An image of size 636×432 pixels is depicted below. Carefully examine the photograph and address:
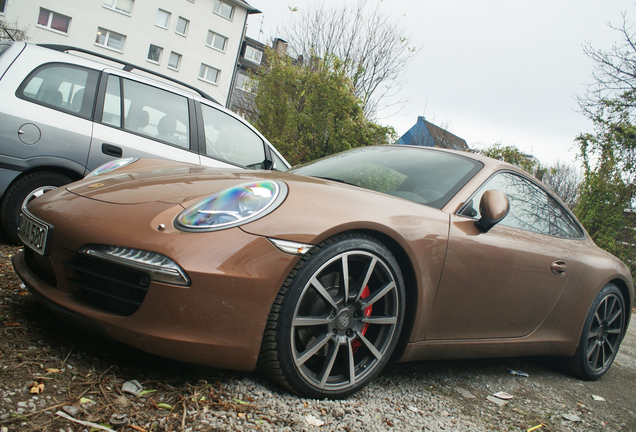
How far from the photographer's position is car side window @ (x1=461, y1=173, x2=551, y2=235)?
3.05 m


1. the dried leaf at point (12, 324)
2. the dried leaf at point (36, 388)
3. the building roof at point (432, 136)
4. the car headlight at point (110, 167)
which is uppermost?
the building roof at point (432, 136)

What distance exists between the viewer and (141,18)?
32688 millimetres

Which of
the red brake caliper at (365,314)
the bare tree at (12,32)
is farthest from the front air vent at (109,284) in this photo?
the bare tree at (12,32)

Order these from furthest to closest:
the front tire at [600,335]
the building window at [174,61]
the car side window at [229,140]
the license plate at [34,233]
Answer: the building window at [174,61] → the car side window at [229,140] → the front tire at [600,335] → the license plate at [34,233]

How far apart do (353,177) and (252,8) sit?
37548mm

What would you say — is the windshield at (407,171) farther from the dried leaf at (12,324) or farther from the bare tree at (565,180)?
the bare tree at (565,180)

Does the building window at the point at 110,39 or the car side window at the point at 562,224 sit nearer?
the car side window at the point at 562,224

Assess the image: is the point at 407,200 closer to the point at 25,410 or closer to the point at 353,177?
the point at 353,177

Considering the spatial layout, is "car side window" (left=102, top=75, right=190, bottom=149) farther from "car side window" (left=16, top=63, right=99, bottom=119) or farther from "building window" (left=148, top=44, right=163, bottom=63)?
"building window" (left=148, top=44, right=163, bottom=63)

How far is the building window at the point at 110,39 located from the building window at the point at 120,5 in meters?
1.44

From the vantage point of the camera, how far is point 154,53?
111ft

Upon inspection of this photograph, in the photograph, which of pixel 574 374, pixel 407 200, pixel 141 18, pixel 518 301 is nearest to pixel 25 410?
pixel 407 200

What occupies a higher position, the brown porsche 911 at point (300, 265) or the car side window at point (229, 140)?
the car side window at point (229, 140)

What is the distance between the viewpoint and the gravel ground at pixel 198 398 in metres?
1.69
